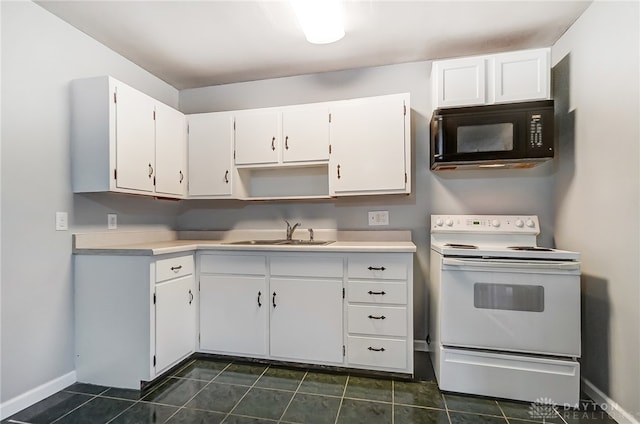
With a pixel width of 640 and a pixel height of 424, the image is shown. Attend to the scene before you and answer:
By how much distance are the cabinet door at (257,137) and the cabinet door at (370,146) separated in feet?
1.58

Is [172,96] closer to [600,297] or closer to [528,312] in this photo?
[528,312]

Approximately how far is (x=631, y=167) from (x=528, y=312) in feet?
2.93

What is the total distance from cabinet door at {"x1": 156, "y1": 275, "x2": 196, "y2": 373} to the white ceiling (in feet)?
5.56

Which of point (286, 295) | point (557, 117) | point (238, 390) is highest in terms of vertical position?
point (557, 117)

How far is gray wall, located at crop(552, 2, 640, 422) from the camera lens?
1.52 m

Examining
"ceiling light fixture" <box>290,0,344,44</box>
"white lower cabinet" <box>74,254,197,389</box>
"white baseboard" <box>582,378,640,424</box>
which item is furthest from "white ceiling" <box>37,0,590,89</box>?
"white baseboard" <box>582,378,640,424</box>

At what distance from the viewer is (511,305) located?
180 centimetres

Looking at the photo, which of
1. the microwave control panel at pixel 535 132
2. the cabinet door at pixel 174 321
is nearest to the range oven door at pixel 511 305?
the microwave control panel at pixel 535 132

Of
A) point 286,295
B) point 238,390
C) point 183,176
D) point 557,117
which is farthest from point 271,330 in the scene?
point 557,117

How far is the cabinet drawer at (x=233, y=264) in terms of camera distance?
2246 millimetres

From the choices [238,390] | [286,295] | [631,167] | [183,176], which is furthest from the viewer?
[183,176]

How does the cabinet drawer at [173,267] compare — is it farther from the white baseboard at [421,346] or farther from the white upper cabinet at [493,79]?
the white upper cabinet at [493,79]

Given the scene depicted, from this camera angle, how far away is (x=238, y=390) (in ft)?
6.28

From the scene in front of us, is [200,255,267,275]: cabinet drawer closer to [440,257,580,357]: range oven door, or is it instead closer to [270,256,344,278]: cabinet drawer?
[270,256,344,278]: cabinet drawer
